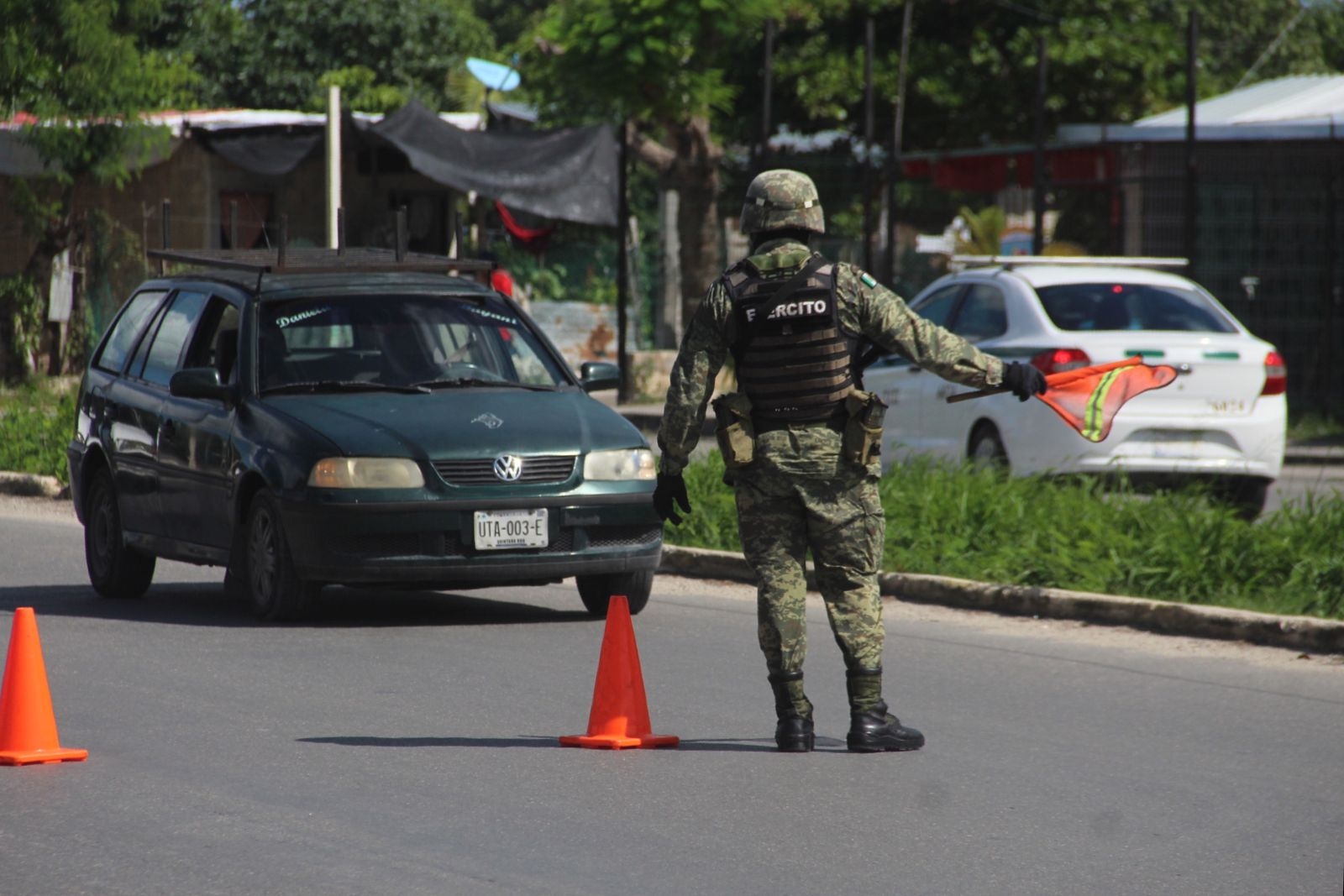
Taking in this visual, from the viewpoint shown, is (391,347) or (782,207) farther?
(391,347)

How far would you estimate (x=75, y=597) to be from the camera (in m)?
10.1

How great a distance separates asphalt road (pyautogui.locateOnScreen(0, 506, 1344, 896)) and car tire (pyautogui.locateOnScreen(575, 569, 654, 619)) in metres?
0.15

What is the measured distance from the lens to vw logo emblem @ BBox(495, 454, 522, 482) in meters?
8.68

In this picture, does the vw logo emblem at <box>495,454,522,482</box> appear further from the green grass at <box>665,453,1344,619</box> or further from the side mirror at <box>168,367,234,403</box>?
the green grass at <box>665,453,1344,619</box>

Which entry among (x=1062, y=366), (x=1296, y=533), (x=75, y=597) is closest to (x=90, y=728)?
(x=75, y=597)

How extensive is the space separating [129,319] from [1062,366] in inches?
203

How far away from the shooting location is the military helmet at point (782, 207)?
20.8ft

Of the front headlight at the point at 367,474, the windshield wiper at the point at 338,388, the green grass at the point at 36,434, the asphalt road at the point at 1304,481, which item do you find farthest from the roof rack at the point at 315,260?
the asphalt road at the point at 1304,481

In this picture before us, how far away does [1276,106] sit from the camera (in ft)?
80.3

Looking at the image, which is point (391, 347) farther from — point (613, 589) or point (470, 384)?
point (613, 589)

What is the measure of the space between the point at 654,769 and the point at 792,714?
49 cm

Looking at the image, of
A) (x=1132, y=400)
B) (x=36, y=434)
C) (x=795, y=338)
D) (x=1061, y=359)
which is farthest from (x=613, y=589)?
(x=36, y=434)

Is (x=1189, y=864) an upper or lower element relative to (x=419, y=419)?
lower

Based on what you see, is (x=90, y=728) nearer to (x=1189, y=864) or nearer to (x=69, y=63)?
(x=1189, y=864)
